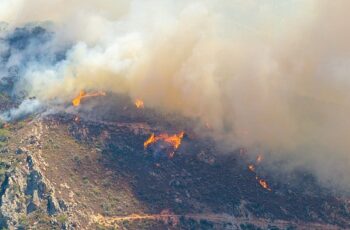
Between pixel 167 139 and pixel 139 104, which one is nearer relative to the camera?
pixel 167 139

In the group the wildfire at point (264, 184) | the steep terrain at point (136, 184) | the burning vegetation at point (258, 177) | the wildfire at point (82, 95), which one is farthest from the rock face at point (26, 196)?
the wildfire at point (264, 184)

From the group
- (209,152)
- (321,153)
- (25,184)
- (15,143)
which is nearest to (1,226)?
(25,184)

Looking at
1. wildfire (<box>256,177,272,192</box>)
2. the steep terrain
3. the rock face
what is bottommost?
the rock face

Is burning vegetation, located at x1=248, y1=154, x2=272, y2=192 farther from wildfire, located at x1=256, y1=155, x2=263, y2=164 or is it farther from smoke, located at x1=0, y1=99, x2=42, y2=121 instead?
smoke, located at x1=0, y1=99, x2=42, y2=121

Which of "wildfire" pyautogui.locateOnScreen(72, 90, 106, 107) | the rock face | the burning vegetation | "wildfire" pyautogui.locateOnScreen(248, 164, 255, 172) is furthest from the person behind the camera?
"wildfire" pyautogui.locateOnScreen(72, 90, 106, 107)

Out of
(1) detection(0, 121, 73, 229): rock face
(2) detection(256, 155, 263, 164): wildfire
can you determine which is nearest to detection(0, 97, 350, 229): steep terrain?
(1) detection(0, 121, 73, 229): rock face

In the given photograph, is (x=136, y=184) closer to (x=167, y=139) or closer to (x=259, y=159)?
(x=167, y=139)

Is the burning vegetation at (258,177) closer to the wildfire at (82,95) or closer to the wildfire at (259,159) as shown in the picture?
the wildfire at (259,159)

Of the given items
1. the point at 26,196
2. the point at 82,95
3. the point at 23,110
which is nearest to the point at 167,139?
the point at 82,95

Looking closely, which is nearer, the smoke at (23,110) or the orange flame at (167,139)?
the orange flame at (167,139)

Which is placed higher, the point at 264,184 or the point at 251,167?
the point at 251,167
